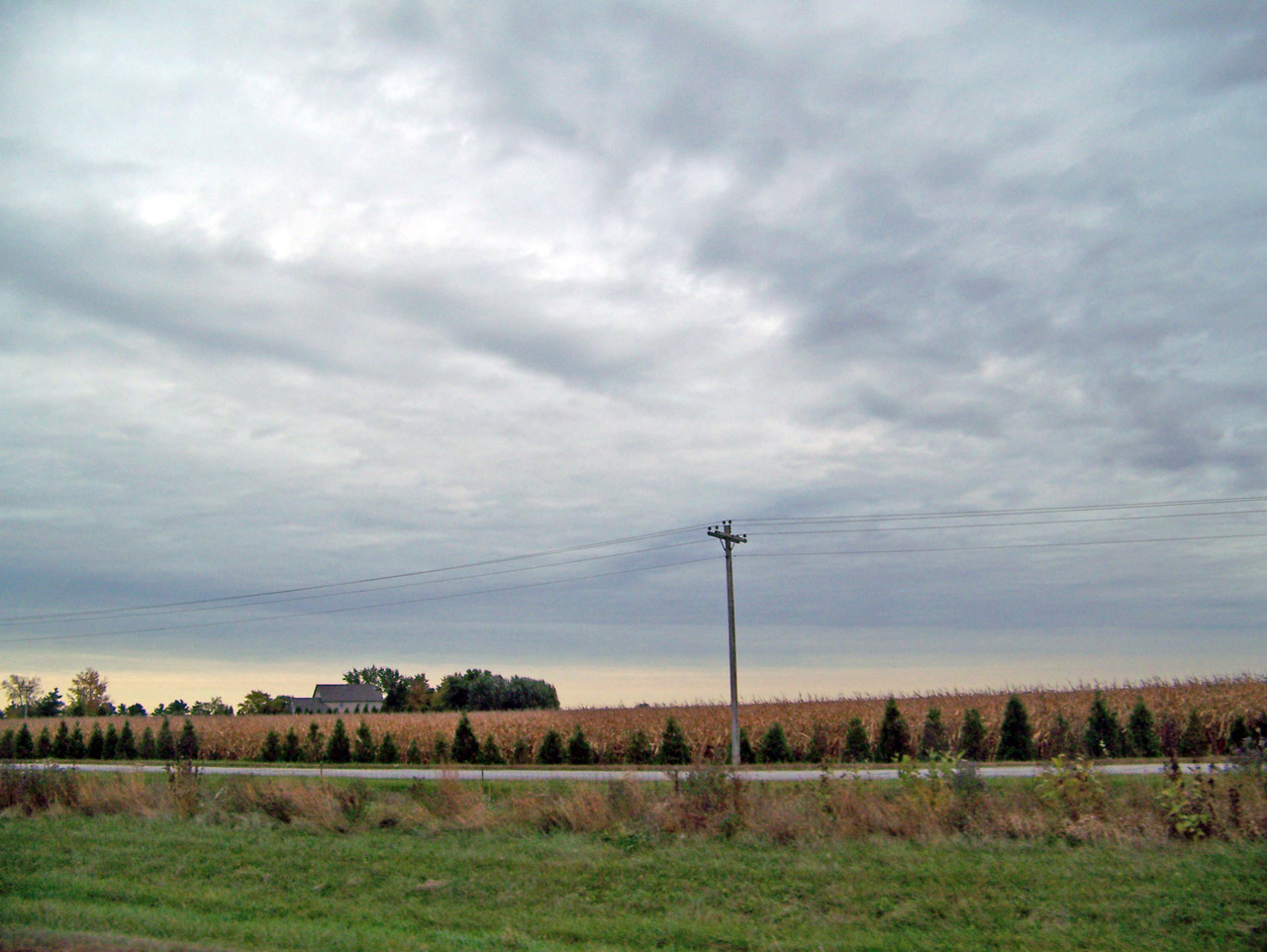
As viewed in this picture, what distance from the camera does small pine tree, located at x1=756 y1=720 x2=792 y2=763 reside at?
36.6 meters

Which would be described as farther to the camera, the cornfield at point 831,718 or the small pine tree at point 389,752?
the small pine tree at point 389,752

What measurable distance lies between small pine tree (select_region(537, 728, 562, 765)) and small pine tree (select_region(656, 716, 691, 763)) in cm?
486

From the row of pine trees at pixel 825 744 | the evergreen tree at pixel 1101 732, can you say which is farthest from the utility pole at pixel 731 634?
the evergreen tree at pixel 1101 732

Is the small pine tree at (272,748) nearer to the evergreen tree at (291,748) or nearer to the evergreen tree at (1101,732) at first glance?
the evergreen tree at (291,748)

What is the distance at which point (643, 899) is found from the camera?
10797 millimetres

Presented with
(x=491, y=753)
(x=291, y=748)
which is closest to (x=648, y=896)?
(x=491, y=753)

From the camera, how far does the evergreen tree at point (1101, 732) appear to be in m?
32.8

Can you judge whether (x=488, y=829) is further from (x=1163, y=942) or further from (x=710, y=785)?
(x=1163, y=942)

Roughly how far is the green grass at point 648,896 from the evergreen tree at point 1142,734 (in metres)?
24.7

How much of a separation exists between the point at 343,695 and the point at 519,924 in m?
133

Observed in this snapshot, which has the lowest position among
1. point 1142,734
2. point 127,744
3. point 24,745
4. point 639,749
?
point 24,745

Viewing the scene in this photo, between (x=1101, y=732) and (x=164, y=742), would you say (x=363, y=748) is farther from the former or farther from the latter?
(x=1101, y=732)

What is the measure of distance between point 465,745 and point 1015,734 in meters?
23.4

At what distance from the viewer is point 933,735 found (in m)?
35.2
